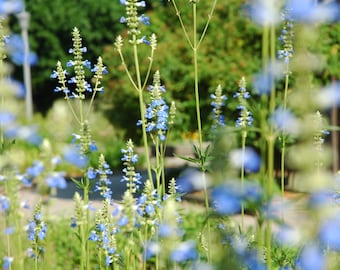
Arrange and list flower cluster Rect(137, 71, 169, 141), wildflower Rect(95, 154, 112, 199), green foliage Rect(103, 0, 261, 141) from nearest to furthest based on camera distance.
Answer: wildflower Rect(95, 154, 112, 199) → flower cluster Rect(137, 71, 169, 141) → green foliage Rect(103, 0, 261, 141)

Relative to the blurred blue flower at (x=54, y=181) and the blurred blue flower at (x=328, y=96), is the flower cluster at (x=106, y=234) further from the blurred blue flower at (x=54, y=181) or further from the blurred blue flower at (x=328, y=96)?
the blurred blue flower at (x=328, y=96)

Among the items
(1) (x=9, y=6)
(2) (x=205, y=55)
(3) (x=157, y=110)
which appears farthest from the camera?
(2) (x=205, y=55)

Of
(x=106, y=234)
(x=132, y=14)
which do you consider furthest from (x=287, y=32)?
(x=106, y=234)

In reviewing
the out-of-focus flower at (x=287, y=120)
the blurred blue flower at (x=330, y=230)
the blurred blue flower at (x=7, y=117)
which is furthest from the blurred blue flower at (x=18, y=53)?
the blurred blue flower at (x=330, y=230)

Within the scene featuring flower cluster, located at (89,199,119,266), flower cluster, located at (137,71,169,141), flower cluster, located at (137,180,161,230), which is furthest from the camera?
flower cluster, located at (137,71,169,141)

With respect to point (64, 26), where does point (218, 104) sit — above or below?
below

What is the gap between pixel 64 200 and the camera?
34.9 feet

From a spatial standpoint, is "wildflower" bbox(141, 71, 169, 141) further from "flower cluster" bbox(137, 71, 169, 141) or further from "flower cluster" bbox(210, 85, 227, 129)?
"flower cluster" bbox(210, 85, 227, 129)

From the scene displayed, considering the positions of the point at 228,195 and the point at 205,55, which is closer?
the point at 228,195

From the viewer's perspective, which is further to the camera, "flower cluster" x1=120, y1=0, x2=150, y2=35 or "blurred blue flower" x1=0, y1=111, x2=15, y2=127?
"flower cluster" x1=120, y1=0, x2=150, y2=35

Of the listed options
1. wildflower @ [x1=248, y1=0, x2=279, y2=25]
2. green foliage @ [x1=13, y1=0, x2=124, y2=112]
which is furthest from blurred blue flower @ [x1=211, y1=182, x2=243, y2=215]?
green foliage @ [x1=13, y1=0, x2=124, y2=112]

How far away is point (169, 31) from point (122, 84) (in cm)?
148

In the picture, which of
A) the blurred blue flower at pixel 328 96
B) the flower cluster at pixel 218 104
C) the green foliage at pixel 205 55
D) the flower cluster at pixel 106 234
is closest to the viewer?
the blurred blue flower at pixel 328 96

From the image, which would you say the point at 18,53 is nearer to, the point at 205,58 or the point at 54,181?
the point at 54,181
